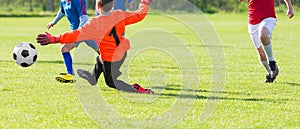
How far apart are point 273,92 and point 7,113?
3.81 meters

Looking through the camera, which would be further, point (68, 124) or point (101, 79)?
point (101, 79)

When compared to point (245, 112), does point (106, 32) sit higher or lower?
higher

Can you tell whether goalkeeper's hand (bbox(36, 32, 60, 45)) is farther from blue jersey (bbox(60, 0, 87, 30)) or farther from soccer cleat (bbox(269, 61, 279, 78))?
soccer cleat (bbox(269, 61, 279, 78))

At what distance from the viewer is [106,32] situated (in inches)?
356

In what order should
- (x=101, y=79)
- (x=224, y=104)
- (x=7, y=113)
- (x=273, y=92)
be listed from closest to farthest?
(x=7, y=113)
(x=224, y=104)
(x=273, y=92)
(x=101, y=79)

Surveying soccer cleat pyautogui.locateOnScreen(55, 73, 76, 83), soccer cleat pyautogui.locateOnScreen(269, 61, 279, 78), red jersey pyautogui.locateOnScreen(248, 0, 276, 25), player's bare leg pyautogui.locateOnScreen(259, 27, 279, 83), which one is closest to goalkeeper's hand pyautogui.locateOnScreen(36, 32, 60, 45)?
soccer cleat pyautogui.locateOnScreen(55, 73, 76, 83)

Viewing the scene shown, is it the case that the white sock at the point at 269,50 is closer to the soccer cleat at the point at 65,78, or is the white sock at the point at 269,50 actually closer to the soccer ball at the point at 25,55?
the soccer cleat at the point at 65,78

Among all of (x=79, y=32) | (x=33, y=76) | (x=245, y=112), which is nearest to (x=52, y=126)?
(x=79, y=32)

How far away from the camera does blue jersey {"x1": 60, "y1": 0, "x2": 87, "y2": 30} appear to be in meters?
10.8

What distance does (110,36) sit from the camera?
912cm

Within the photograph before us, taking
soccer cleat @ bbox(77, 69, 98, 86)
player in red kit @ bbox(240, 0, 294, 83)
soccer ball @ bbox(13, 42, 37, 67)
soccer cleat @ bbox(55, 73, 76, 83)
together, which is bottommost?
soccer cleat @ bbox(55, 73, 76, 83)

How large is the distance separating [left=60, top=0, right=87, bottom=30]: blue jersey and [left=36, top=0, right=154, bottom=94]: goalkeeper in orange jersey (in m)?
1.30

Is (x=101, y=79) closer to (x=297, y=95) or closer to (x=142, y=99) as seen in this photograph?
(x=142, y=99)

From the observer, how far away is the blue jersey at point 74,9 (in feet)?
35.3
